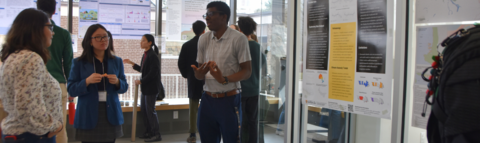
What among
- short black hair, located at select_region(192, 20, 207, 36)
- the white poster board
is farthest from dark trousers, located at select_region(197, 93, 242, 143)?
short black hair, located at select_region(192, 20, 207, 36)

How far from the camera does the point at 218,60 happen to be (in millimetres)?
2367

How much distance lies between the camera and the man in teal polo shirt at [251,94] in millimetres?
2793

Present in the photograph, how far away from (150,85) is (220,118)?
7.38 ft

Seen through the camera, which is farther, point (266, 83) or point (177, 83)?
point (177, 83)

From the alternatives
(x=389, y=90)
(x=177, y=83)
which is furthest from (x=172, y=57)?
(x=389, y=90)

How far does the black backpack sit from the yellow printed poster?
28.9 inches

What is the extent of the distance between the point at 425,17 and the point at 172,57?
425 centimetres

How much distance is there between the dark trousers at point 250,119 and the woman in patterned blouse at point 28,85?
1.51 metres

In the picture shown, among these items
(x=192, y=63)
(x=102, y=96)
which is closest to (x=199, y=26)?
(x=192, y=63)

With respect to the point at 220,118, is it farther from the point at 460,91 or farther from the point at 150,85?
the point at 150,85

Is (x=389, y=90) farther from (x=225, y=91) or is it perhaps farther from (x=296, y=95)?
(x=225, y=91)

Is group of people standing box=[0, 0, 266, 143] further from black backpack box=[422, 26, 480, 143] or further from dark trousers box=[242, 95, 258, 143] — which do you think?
black backpack box=[422, 26, 480, 143]

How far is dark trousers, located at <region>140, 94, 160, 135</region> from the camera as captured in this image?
4316 millimetres

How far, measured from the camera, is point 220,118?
229cm
